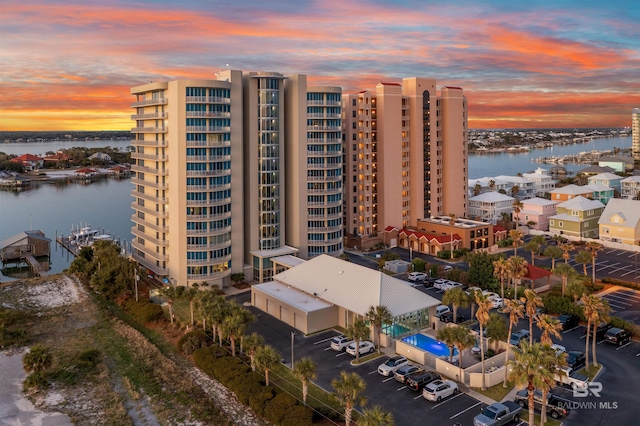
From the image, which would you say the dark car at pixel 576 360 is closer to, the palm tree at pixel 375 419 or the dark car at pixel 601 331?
the dark car at pixel 601 331

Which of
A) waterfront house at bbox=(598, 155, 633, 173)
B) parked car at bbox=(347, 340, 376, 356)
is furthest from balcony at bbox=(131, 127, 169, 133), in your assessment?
waterfront house at bbox=(598, 155, 633, 173)

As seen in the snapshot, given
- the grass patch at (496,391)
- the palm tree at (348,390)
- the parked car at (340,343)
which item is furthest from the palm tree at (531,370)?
the parked car at (340,343)

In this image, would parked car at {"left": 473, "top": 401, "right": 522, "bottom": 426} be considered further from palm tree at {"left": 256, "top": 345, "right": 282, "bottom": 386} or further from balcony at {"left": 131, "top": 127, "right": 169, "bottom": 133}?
balcony at {"left": 131, "top": 127, "right": 169, "bottom": 133}

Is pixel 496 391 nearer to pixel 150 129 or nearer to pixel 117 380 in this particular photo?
pixel 117 380

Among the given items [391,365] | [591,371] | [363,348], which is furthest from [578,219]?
[391,365]

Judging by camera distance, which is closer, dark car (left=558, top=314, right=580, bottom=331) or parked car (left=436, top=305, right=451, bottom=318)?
dark car (left=558, top=314, right=580, bottom=331)

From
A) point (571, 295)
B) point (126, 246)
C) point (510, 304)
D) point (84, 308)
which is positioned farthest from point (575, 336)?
point (126, 246)

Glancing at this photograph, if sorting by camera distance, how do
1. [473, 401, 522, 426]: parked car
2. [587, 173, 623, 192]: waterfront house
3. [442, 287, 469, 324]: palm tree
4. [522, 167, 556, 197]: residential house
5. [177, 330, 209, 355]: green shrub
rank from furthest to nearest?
[587, 173, 623, 192]: waterfront house < [522, 167, 556, 197]: residential house < [442, 287, 469, 324]: palm tree < [177, 330, 209, 355]: green shrub < [473, 401, 522, 426]: parked car
